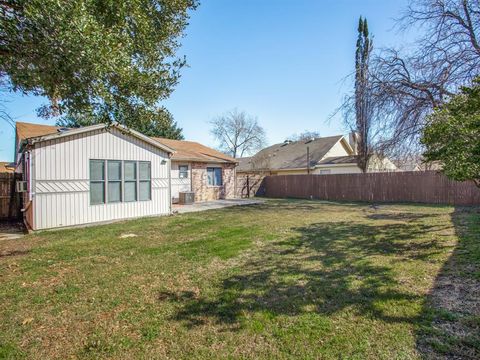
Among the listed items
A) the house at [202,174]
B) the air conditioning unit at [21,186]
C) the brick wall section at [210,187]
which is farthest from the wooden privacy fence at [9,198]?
the brick wall section at [210,187]

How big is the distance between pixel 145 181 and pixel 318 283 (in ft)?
28.2

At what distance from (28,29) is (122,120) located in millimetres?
2323

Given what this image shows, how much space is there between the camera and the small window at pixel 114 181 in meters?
9.98

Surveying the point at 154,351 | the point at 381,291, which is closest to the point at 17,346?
the point at 154,351

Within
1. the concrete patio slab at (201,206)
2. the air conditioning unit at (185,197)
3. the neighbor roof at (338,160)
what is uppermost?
the neighbor roof at (338,160)

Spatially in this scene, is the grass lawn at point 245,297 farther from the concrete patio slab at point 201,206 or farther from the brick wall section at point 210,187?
the brick wall section at point 210,187

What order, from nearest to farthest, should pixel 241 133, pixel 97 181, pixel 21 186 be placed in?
1. pixel 21 186
2. pixel 97 181
3. pixel 241 133

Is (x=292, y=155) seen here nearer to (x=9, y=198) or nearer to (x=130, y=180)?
(x=130, y=180)

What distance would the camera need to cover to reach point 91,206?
952 cm

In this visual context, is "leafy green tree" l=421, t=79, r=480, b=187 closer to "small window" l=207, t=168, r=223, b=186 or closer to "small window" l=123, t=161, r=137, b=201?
"small window" l=123, t=161, r=137, b=201

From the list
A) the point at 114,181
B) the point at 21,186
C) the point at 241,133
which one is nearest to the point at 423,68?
the point at 114,181

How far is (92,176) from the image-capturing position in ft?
31.2

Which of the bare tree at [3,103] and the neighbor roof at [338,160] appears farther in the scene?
the neighbor roof at [338,160]

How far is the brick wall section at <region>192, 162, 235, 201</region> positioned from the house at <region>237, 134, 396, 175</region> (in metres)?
7.21
